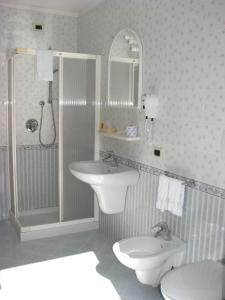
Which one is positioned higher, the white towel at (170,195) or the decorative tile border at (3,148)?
the decorative tile border at (3,148)

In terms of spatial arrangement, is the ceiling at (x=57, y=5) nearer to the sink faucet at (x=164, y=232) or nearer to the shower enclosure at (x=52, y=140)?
the shower enclosure at (x=52, y=140)

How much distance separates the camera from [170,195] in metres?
2.60

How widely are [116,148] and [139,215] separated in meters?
0.76

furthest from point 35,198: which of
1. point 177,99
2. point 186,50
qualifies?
point 186,50

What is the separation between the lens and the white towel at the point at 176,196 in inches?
99.2

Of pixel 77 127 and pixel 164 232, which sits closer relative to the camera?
pixel 164 232

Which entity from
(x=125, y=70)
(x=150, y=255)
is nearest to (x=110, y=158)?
(x=125, y=70)

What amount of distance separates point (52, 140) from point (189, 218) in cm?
204

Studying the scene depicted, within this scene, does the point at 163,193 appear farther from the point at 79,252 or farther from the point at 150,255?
the point at 79,252

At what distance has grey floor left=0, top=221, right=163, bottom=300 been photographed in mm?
2691

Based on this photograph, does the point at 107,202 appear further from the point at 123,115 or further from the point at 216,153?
the point at 216,153

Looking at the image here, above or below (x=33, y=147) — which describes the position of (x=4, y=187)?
below

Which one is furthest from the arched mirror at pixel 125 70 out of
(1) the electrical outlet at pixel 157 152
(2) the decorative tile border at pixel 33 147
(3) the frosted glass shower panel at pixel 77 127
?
(2) the decorative tile border at pixel 33 147

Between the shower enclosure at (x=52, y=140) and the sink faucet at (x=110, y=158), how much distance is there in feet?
0.73
